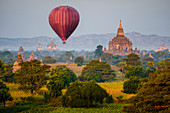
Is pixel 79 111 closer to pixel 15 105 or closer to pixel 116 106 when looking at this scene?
pixel 116 106

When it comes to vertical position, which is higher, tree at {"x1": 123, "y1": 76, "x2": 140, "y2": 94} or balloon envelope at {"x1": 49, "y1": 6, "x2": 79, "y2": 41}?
balloon envelope at {"x1": 49, "y1": 6, "x2": 79, "y2": 41}

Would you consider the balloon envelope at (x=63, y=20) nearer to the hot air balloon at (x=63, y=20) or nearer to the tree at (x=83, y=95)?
the hot air balloon at (x=63, y=20)

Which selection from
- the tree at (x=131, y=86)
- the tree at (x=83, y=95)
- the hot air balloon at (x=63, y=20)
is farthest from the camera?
the tree at (x=131, y=86)

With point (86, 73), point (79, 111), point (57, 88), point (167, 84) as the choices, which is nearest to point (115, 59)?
point (86, 73)

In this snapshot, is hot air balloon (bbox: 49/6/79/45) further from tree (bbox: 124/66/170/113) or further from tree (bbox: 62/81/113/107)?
tree (bbox: 124/66/170/113)

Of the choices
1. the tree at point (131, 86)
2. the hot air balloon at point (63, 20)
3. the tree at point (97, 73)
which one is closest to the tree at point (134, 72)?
the tree at point (97, 73)

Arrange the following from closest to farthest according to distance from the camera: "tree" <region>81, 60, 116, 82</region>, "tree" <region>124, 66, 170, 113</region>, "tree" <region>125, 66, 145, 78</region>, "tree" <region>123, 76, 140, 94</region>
Result: 1. "tree" <region>124, 66, 170, 113</region>
2. "tree" <region>123, 76, 140, 94</region>
3. "tree" <region>125, 66, 145, 78</region>
4. "tree" <region>81, 60, 116, 82</region>

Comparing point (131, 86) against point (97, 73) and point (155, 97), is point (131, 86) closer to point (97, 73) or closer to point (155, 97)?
point (155, 97)

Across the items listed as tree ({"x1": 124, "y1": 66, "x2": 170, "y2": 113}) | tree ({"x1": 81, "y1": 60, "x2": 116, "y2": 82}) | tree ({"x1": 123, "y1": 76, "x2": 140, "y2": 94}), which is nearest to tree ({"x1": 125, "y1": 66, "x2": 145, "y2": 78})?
tree ({"x1": 81, "y1": 60, "x2": 116, "y2": 82})

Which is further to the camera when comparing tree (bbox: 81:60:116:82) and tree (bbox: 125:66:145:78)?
tree (bbox: 81:60:116:82)
